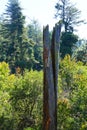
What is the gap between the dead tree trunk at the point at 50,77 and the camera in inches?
266

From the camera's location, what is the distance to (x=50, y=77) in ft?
→ 22.4

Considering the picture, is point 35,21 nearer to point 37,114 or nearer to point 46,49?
point 37,114

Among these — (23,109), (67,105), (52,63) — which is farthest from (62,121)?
(52,63)

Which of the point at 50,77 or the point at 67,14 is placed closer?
the point at 50,77

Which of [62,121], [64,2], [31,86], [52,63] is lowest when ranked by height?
[62,121]

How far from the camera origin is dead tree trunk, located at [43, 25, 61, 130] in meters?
6.75

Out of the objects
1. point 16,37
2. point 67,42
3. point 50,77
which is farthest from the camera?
point 16,37

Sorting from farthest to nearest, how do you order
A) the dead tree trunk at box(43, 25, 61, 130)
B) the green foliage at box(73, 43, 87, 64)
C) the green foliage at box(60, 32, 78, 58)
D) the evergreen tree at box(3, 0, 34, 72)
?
the evergreen tree at box(3, 0, 34, 72)
the green foliage at box(60, 32, 78, 58)
the green foliage at box(73, 43, 87, 64)
the dead tree trunk at box(43, 25, 61, 130)

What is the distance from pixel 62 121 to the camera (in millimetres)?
14477

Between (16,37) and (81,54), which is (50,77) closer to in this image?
(81,54)

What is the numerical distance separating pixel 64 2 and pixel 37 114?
911 inches

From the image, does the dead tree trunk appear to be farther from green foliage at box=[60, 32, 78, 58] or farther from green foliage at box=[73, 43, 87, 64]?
green foliage at box=[60, 32, 78, 58]

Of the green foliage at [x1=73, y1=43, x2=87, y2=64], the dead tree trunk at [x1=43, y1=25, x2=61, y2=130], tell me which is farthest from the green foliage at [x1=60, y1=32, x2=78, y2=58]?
the dead tree trunk at [x1=43, y1=25, x2=61, y2=130]

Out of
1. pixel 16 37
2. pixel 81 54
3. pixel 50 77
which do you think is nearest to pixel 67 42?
pixel 81 54
